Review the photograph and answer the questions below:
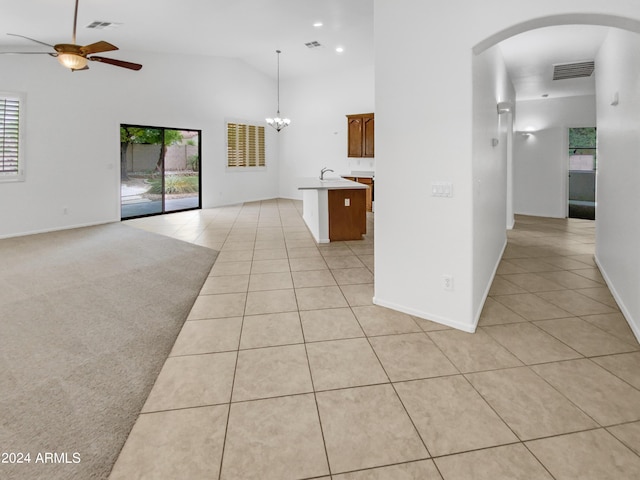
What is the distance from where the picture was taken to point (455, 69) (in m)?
2.76

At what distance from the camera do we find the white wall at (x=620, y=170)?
3020mm

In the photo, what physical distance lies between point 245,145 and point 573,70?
26.4ft

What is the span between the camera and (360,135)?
10.2 m

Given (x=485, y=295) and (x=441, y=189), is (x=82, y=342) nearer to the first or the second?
(x=441, y=189)

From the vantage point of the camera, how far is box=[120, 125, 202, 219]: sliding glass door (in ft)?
27.7

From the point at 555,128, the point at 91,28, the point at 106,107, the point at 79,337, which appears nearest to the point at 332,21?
the point at 91,28

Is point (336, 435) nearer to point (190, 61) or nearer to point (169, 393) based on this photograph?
point (169, 393)

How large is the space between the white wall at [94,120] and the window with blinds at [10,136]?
13 cm

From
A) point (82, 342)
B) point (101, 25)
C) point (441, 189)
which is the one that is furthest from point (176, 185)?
point (441, 189)

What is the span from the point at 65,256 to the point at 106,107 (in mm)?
3822

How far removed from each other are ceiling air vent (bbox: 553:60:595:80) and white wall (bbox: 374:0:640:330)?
Result: 3959mm

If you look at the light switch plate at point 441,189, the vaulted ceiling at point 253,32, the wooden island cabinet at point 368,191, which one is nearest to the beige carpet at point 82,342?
the light switch plate at point 441,189

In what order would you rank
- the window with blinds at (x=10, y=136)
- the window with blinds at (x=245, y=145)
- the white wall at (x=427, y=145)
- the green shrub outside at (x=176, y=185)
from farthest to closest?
the window with blinds at (x=245, y=145) → the green shrub outside at (x=176, y=185) → the window with blinds at (x=10, y=136) → the white wall at (x=427, y=145)

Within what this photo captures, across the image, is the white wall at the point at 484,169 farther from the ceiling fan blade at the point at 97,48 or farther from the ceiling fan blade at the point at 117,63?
the ceiling fan blade at the point at 117,63
